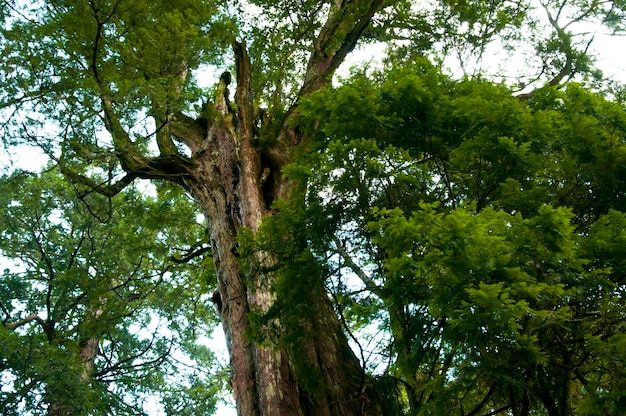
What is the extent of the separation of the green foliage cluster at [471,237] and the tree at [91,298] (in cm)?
261

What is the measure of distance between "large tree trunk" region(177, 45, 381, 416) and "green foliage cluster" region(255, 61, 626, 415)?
1.02 feet

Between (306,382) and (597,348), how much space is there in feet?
7.12

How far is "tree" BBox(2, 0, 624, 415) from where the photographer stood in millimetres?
4141

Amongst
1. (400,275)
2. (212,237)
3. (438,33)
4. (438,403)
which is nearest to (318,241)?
(400,275)

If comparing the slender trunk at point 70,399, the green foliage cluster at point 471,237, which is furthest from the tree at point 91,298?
the green foliage cluster at point 471,237

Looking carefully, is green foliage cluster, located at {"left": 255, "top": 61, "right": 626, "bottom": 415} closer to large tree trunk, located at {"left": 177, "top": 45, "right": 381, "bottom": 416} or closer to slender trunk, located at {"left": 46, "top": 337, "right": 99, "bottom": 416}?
large tree trunk, located at {"left": 177, "top": 45, "right": 381, "bottom": 416}

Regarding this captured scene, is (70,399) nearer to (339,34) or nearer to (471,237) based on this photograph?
(471,237)

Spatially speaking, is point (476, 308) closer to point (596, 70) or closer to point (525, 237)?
point (525, 237)

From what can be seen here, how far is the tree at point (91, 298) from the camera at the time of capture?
282 inches

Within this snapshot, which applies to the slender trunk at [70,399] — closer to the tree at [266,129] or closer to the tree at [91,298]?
the tree at [91,298]

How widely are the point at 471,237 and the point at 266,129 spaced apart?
498cm

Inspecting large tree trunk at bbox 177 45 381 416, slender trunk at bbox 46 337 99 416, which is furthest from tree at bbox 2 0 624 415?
slender trunk at bbox 46 337 99 416

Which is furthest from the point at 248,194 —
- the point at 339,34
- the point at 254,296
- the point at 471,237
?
the point at 339,34

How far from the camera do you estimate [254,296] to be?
16.3 ft
